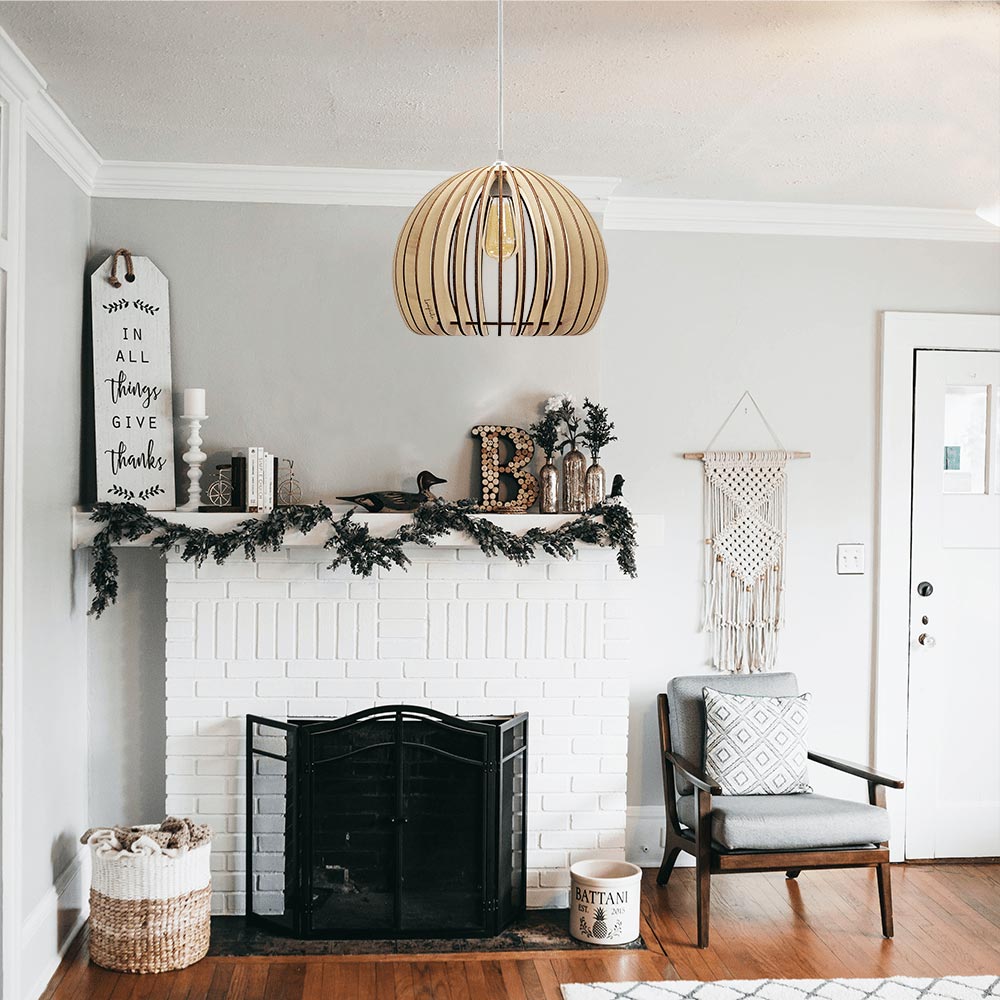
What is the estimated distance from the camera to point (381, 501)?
12.4 feet

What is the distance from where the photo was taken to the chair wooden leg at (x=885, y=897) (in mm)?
3650

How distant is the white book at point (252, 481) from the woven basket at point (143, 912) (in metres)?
1.14

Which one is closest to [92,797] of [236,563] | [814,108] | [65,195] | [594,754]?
[236,563]

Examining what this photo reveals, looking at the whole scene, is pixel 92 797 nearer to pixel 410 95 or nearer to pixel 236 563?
pixel 236 563

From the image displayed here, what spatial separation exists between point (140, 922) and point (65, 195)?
7.60 ft

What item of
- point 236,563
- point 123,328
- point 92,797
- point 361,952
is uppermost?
point 123,328

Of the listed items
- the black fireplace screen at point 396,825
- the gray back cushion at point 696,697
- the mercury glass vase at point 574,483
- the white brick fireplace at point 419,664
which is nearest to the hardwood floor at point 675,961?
the black fireplace screen at point 396,825

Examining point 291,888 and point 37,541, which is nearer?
point 37,541

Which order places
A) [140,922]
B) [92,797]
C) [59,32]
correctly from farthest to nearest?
[92,797]
[140,922]
[59,32]

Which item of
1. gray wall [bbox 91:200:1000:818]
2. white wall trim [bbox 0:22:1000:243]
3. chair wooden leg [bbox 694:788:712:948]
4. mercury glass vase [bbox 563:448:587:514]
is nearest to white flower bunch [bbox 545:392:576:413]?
gray wall [bbox 91:200:1000:818]

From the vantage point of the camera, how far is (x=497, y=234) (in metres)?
2.06

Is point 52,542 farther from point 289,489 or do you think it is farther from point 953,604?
point 953,604

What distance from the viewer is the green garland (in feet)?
11.9

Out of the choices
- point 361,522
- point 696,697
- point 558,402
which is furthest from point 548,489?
point 696,697
